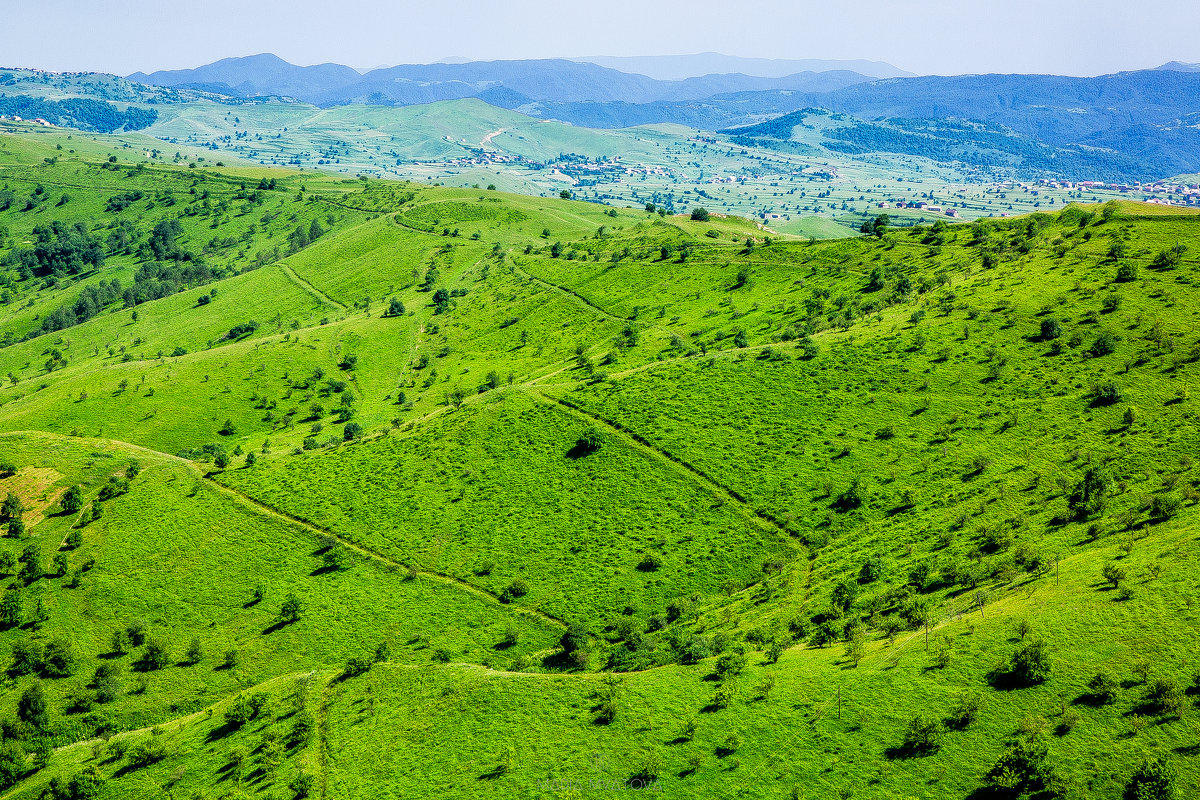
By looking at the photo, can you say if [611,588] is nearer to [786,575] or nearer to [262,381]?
[786,575]

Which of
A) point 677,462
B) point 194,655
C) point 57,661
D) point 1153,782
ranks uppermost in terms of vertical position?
point 1153,782

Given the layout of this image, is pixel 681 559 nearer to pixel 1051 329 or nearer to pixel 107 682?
pixel 107 682

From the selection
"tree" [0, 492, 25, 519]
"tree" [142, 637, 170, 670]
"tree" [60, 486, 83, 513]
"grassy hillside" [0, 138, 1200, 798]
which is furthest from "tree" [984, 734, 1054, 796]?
"tree" [0, 492, 25, 519]

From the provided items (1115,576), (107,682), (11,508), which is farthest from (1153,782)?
(11,508)

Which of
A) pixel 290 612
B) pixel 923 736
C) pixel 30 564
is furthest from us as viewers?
pixel 30 564

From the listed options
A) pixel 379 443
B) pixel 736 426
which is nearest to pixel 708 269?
pixel 736 426

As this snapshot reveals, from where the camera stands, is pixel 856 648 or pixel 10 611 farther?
pixel 10 611

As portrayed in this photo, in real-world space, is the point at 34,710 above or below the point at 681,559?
below
